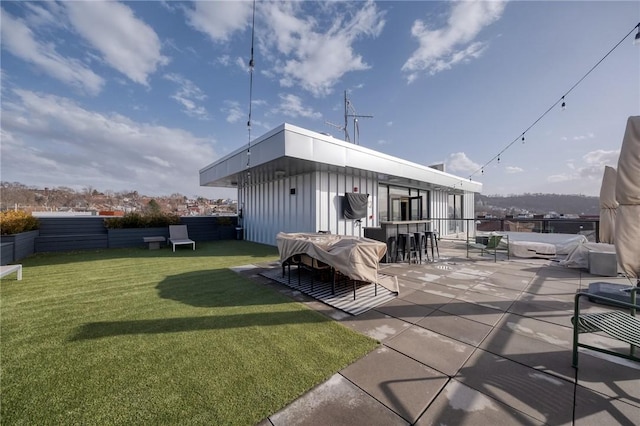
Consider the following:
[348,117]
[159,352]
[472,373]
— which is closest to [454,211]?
[348,117]

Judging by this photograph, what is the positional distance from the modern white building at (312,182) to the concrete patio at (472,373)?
4677 millimetres

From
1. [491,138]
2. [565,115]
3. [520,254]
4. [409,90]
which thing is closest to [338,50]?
[409,90]

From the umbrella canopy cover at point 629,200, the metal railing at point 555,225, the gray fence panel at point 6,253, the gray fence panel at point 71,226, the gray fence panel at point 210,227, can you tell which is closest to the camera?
the umbrella canopy cover at point 629,200

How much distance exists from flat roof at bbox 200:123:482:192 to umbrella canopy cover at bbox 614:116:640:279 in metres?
5.59

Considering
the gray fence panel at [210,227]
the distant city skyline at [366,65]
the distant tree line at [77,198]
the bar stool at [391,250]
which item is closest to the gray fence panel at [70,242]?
the gray fence panel at [210,227]

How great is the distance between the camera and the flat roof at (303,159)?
21.1ft

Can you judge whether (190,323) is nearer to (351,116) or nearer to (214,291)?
(214,291)

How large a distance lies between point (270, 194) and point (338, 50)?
6.12 metres

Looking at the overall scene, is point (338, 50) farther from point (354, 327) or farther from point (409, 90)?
point (354, 327)

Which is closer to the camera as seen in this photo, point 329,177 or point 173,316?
point 173,316

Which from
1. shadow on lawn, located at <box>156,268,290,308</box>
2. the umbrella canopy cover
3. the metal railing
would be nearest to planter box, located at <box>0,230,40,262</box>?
shadow on lawn, located at <box>156,268,290,308</box>

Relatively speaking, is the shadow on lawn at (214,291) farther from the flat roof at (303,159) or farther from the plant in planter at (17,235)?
the plant in planter at (17,235)

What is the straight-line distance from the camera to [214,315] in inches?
123

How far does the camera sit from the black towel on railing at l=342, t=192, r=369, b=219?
9.02 m
